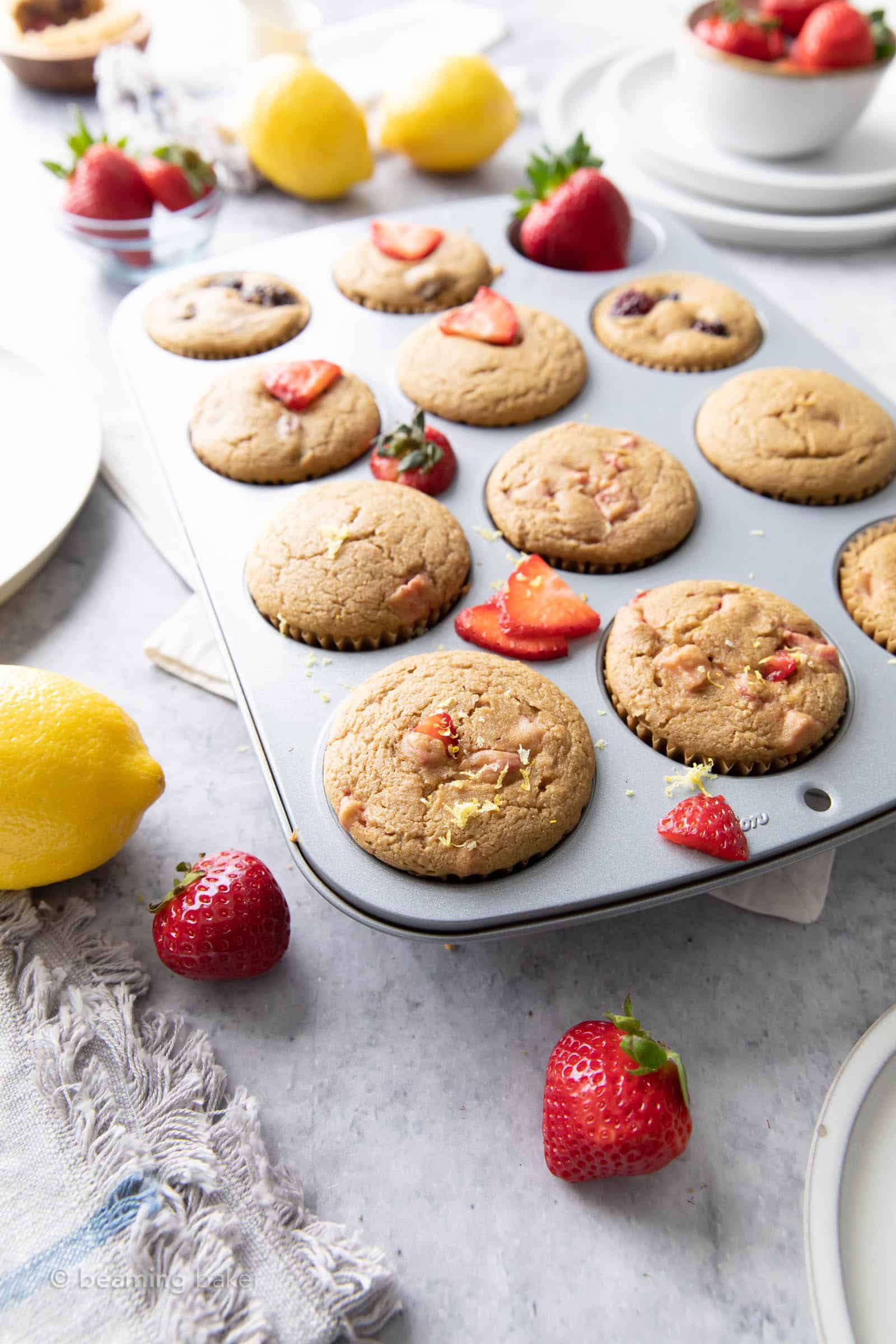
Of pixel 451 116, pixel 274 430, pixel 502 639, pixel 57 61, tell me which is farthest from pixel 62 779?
pixel 57 61

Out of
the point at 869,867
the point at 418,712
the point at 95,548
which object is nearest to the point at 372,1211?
the point at 418,712

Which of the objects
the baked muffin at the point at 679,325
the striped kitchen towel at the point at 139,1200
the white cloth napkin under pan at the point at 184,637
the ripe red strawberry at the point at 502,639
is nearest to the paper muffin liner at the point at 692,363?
the baked muffin at the point at 679,325

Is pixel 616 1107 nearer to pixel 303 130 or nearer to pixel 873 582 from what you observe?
pixel 873 582

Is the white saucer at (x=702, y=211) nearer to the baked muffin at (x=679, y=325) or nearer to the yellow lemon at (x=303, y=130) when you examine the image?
the baked muffin at (x=679, y=325)

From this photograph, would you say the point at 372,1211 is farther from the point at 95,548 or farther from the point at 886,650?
the point at 95,548

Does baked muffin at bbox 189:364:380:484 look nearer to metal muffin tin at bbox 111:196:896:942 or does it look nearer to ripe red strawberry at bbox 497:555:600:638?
metal muffin tin at bbox 111:196:896:942

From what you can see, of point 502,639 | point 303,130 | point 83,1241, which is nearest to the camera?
point 83,1241

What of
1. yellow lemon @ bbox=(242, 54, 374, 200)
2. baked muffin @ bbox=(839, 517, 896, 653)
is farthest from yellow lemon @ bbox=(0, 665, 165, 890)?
yellow lemon @ bbox=(242, 54, 374, 200)
